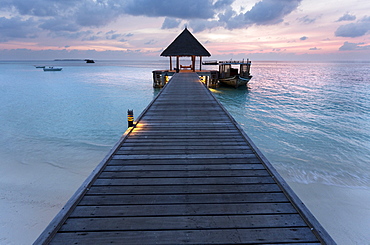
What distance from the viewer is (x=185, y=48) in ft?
83.8

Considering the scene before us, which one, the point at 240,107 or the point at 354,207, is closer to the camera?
the point at 354,207

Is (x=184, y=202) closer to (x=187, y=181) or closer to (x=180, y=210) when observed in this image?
(x=180, y=210)

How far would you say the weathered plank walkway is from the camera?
2568 millimetres

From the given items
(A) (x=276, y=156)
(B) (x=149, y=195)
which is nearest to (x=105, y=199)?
(B) (x=149, y=195)

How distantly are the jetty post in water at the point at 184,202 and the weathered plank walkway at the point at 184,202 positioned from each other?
12 mm

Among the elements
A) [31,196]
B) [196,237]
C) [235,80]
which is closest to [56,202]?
[31,196]

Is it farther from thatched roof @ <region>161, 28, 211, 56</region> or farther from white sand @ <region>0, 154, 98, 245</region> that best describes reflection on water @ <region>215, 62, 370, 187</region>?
white sand @ <region>0, 154, 98, 245</region>

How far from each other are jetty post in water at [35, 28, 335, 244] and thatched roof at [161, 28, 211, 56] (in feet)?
70.6

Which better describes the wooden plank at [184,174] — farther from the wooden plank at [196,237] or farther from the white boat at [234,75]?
the white boat at [234,75]

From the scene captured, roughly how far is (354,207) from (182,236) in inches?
263

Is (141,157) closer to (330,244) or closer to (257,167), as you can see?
(257,167)

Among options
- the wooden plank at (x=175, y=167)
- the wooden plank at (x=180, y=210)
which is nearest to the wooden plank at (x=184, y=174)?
the wooden plank at (x=175, y=167)

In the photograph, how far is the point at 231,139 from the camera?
5625 millimetres

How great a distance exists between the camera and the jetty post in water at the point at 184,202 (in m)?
2.57
